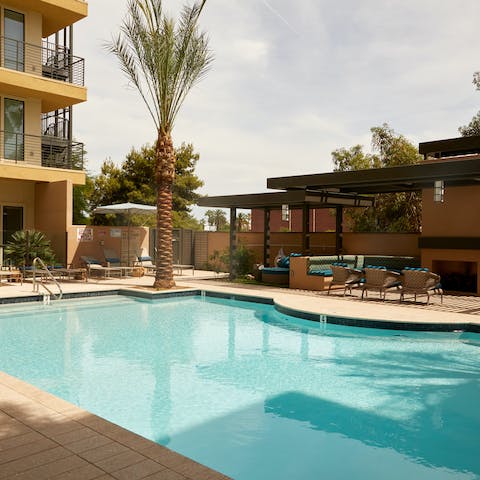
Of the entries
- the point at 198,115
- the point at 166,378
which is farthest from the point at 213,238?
the point at 166,378

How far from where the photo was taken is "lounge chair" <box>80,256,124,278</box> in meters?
19.5

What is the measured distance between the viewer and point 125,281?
19.1 metres

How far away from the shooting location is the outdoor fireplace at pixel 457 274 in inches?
627

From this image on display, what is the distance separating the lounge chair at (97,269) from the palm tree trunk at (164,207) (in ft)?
11.6

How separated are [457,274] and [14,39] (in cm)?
1930

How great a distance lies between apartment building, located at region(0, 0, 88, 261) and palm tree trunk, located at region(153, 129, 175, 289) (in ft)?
18.2

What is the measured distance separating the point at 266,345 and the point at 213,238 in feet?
48.6

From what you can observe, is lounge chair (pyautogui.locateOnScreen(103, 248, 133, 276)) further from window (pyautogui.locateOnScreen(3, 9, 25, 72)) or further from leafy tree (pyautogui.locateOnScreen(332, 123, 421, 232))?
leafy tree (pyautogui.locateOnScreen(332, 123, 421, 232))

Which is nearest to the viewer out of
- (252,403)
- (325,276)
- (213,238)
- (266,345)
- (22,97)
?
(252,403)

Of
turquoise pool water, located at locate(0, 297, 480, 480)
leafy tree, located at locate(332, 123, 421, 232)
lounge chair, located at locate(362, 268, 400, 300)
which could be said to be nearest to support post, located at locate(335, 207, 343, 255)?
leafy tree, located at locate(332, 123, 421, 232)

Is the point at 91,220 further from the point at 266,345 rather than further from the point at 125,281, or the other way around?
the point at 266,345

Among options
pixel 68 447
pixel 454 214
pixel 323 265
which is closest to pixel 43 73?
pixel 323 265

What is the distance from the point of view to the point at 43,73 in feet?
75.0

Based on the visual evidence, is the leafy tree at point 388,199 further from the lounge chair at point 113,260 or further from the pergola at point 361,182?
the lounge chair at point 113,260
